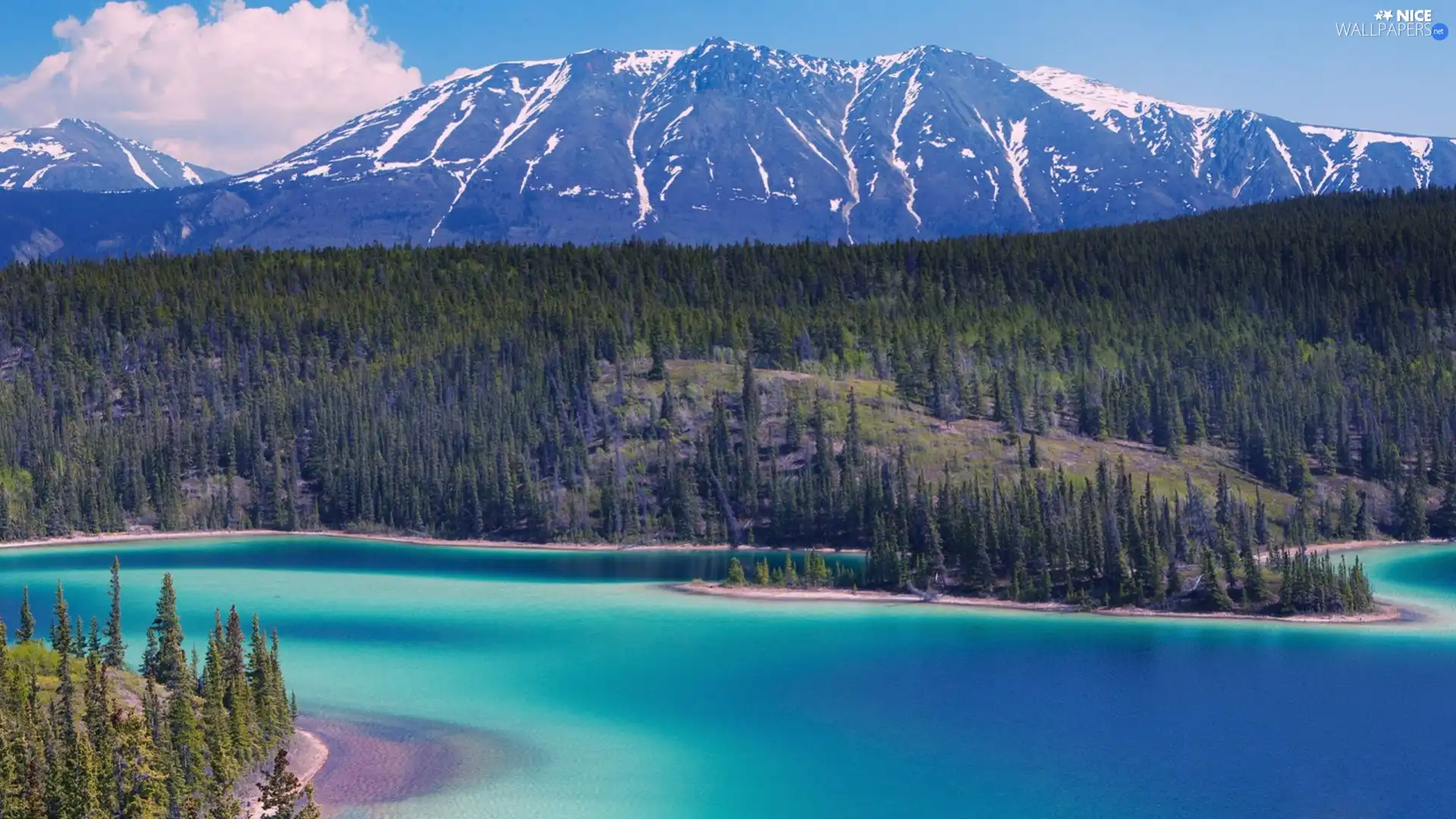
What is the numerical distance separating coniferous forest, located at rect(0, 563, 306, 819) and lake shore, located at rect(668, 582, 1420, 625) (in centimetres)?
5513

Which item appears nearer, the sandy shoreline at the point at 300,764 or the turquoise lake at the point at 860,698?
the sandy shoreline at the point at 300,764

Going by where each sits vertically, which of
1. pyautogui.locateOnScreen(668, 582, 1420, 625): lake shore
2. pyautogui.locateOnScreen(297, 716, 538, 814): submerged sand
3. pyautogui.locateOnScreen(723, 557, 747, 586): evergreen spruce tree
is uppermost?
pyautogui.locateOnScreen(723, 557, 747, 586): evergreen spruce tree

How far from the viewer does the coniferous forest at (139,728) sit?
5469 centimetres

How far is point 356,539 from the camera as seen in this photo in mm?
179750

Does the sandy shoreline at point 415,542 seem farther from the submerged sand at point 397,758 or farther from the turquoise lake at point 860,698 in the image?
the submerged sand at point 397,758

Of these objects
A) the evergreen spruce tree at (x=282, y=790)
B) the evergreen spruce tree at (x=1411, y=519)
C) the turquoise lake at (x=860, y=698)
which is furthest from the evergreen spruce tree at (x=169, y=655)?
the evergreen spruce tree at (x=1411, y=519)

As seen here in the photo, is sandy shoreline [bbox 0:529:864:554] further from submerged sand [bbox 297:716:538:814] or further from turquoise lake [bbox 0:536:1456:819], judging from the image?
submerged sand [bbox 297:716:538:814]

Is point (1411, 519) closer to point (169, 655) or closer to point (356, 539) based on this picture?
point (356, 539)

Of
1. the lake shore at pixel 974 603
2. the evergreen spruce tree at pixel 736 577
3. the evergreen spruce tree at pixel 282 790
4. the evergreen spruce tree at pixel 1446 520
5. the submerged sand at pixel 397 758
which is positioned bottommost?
the submerged sand at pixel 397 758

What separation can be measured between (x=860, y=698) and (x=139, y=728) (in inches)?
1619

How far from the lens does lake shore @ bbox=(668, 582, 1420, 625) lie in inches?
4353

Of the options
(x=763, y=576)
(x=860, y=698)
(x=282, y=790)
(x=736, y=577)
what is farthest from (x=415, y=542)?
(x=282, y=790)

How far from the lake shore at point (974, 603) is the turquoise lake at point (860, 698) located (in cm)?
205

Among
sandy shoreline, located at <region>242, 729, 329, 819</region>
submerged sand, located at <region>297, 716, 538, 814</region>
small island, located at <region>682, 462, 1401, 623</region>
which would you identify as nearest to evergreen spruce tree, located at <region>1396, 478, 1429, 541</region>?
small island, located at <region>682, 462, 1401, 623</region>
